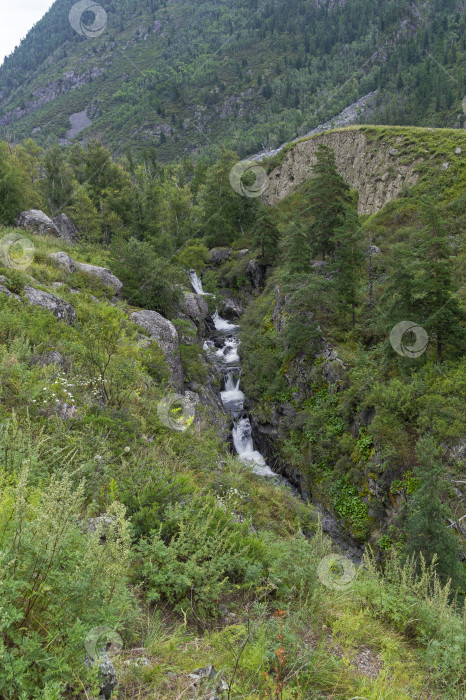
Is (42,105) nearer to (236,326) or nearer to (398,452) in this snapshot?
(236,326)

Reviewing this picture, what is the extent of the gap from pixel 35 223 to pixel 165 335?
10449 millimetres

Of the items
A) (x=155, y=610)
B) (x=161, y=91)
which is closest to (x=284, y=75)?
(x=161, y=91)

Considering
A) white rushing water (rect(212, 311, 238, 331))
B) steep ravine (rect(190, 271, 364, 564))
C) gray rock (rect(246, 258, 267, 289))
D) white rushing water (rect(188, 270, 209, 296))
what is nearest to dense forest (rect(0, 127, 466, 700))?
steep ravine (rect(190, 271, 364, 564))

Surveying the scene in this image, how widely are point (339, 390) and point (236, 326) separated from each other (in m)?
17.4

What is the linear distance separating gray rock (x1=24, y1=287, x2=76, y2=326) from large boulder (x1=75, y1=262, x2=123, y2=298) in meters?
4.27

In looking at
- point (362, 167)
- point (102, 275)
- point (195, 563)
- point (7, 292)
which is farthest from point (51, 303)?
point (362, 167)

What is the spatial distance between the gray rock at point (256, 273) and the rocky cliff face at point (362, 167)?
1049 centimetres

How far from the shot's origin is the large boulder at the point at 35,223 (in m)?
18.5

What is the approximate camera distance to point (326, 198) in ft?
76.3

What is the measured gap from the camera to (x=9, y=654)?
1.55m

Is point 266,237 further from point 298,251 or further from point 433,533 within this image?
point 433,533

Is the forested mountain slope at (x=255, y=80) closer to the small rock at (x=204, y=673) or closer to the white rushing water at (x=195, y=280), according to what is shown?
the white rushing water at (x=195, y=280)

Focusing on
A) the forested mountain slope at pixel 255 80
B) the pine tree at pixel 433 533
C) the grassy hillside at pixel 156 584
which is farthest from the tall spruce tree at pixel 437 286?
the forested mountain slope at pixel 255 80

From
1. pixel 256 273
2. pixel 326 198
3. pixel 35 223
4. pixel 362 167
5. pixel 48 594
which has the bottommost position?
pixel 35 223
